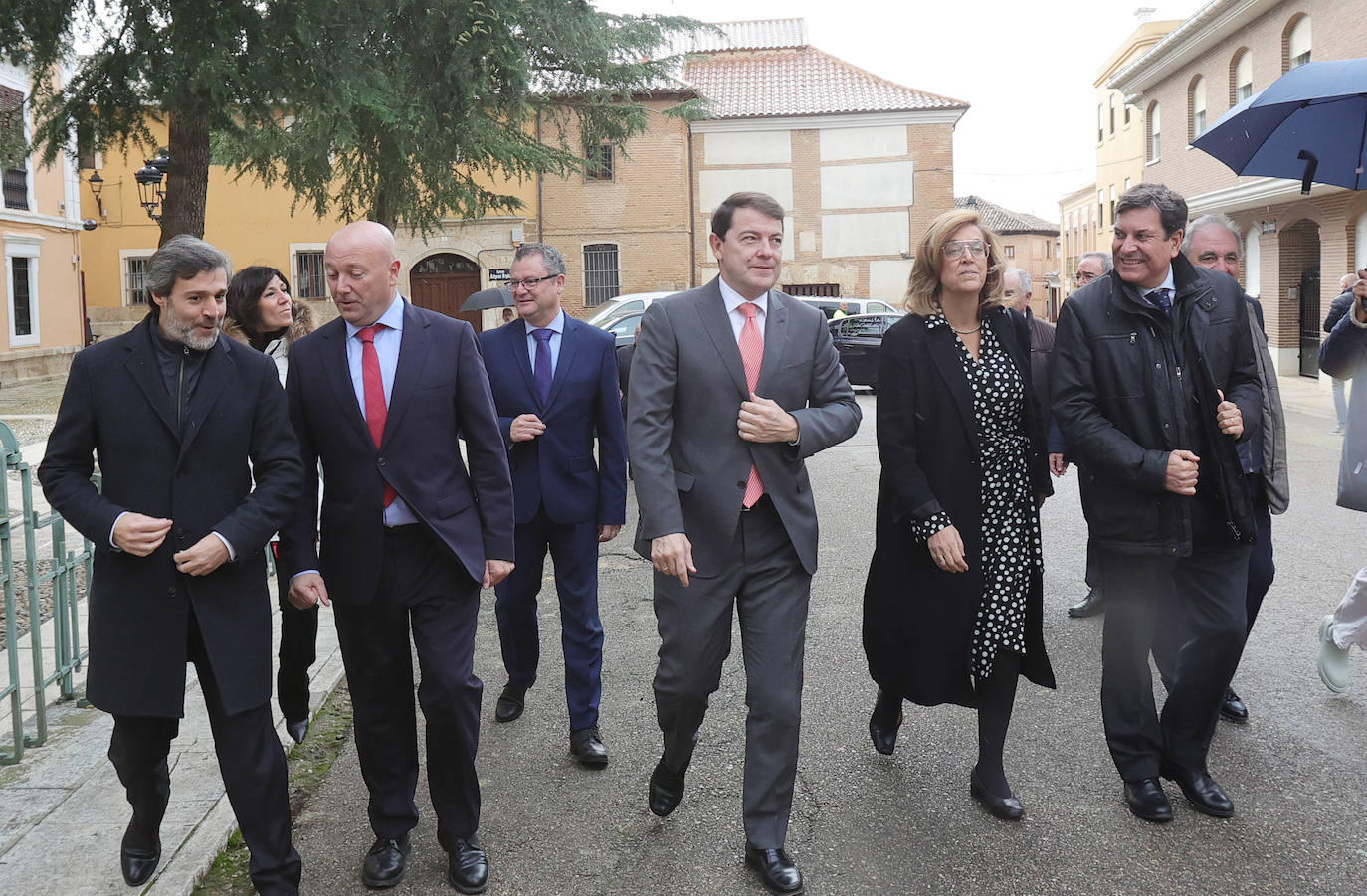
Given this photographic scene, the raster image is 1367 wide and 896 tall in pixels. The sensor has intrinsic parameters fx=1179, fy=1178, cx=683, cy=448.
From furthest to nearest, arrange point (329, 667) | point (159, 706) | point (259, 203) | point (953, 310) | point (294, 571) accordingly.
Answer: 1. point (259, 203)
2. point (329, 667)
3. point (953, 310)
4. point (294, 571)
5. point (159, 706)

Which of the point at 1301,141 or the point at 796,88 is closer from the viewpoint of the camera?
the point at 1301,141

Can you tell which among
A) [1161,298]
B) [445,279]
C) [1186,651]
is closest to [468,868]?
[1186,651]

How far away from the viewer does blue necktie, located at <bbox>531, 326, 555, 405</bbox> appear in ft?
16.5

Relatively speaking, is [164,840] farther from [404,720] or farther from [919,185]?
[919,185]

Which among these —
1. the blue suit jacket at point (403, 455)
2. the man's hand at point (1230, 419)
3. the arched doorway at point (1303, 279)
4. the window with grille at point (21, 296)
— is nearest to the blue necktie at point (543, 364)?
the blue suit jacket at point (403, 455)

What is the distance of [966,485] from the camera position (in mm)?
4066

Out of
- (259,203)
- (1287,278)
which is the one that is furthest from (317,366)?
(259,203)

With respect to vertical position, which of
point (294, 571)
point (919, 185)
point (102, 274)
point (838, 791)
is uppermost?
point (919, 185)

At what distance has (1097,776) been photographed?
14.2 feet

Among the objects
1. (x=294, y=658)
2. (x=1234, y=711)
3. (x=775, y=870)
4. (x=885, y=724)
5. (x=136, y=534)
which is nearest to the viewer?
(x=136, y=534)

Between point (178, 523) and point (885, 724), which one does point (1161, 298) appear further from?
point (178, 523)

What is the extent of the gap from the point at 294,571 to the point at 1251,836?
314 cm

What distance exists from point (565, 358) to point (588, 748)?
5.29 ft

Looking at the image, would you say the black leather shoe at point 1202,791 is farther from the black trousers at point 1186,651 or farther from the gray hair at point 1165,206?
the gray hair at point 1165,206
